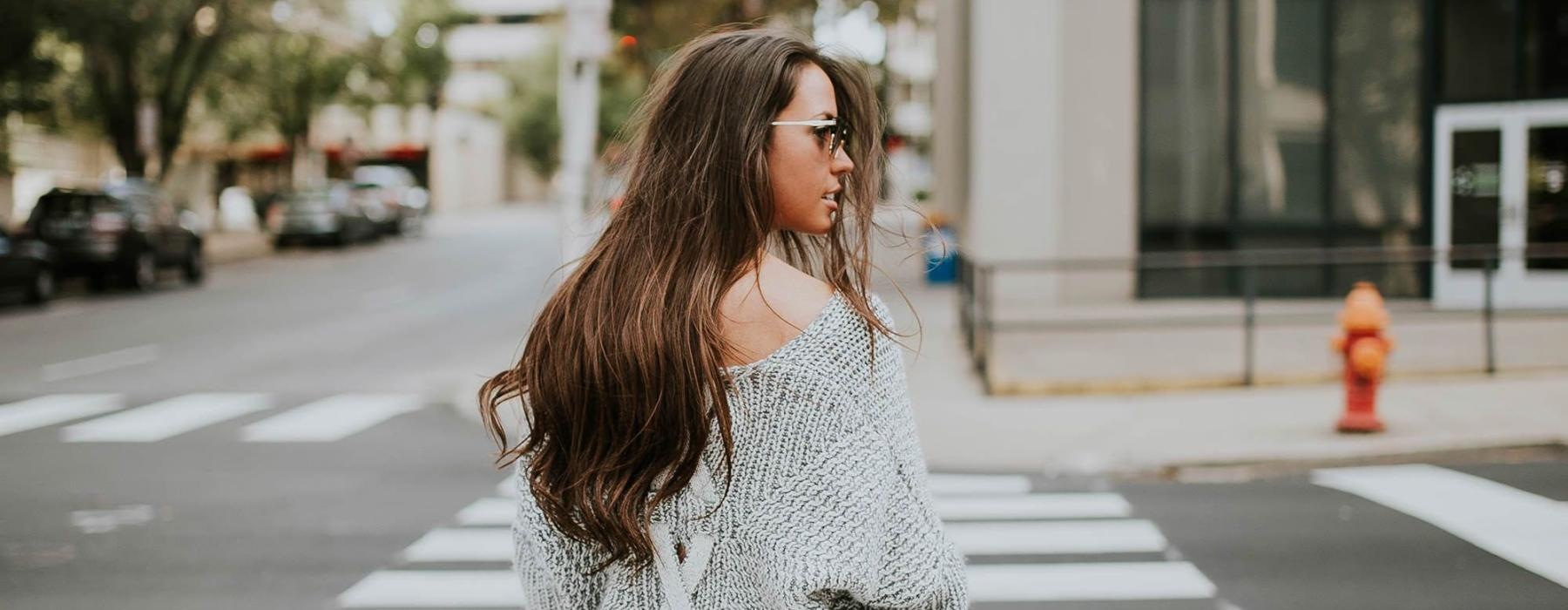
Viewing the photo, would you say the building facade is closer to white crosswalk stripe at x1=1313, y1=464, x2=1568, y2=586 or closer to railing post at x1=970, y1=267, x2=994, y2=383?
railing post at x1=970, y1=267, x2=994, y2=383

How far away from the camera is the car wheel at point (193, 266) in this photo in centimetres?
2473

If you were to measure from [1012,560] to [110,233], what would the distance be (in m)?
20.1

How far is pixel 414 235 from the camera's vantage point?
43.2 meters

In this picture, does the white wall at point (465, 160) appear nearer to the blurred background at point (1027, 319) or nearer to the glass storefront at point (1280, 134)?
the blurred background at point (1027, 319)

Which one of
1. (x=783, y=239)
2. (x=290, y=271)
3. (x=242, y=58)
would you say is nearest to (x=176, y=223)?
(x=290, y=271)

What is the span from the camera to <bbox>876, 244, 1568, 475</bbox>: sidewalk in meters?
8.32

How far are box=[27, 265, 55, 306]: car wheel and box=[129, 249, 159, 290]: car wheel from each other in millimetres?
2450

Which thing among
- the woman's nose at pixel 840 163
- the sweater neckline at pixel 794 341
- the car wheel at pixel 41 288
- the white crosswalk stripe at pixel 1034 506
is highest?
the woman's nose at pixel 840 163

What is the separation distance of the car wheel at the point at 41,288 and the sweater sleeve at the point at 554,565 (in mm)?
20192

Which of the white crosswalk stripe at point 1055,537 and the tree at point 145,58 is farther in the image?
the tree at point 145,58

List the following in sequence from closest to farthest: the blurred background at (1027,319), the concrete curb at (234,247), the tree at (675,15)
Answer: the blurred background at (1027,319)
the tree at (675,15)
the concrete curb at (234,247)

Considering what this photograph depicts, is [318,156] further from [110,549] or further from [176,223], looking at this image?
[110,549]

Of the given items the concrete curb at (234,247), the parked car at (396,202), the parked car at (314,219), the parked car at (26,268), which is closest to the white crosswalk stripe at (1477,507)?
the parked car at (26,268)

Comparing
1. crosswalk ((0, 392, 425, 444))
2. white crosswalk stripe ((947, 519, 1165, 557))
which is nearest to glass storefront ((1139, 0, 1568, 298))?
crosswalk ((0, 392, 425, 444))
